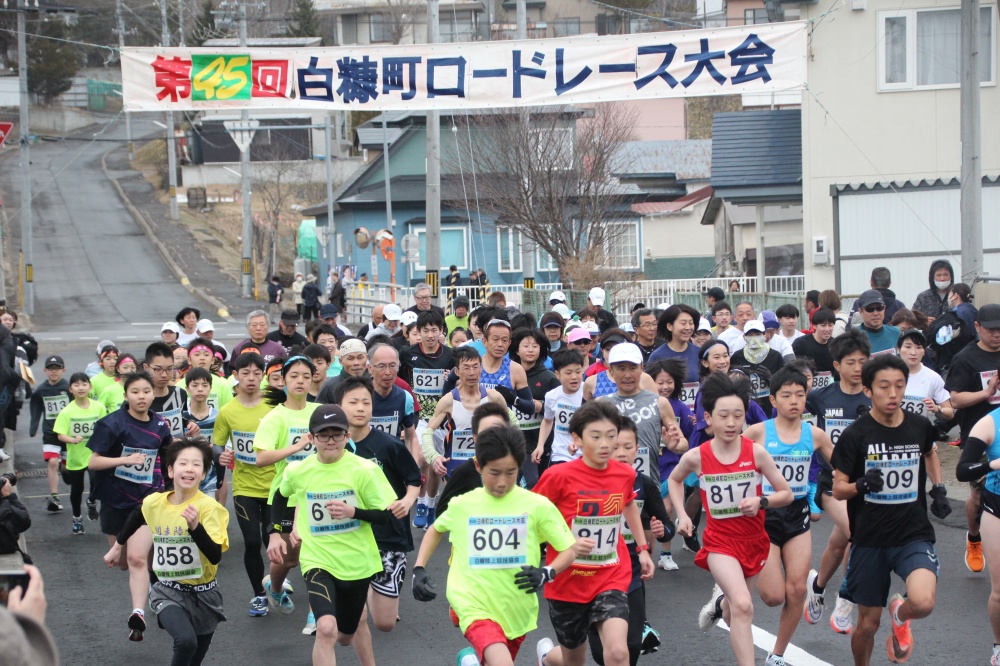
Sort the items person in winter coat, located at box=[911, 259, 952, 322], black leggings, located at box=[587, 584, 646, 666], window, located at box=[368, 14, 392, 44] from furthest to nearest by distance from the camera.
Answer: window, located at box=[368, 14, 392, 44] < person in winter coat, located at box=[911, 259, 952, 322] < black leggings, located at box=[587, 584, 646, 666]

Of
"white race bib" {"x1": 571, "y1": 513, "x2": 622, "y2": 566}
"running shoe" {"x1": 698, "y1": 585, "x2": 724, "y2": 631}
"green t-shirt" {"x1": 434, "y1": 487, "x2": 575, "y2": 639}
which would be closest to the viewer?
"green t-shirt" {"x1": 434, "y1": 487, "x2": 575, "y2": 639}

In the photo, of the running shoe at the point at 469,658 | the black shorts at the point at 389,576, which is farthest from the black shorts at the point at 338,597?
the running shoe at the point at 469,658

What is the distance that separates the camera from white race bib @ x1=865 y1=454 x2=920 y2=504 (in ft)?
22.7

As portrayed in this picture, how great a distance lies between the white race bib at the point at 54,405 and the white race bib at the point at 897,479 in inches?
385

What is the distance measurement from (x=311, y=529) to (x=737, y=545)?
2451 millimetres

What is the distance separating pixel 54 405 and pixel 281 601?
590 cm

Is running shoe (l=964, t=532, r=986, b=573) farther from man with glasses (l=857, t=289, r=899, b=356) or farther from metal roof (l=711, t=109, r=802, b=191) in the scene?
metal roof (l=711, t=109, r=802, b=191)

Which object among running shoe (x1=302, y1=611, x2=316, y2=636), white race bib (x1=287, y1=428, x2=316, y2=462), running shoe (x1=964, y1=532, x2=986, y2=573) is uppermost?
white race bib (x1=287, y1=428, x2=316, y2=462)

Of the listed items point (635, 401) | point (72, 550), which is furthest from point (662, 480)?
point (72, 550)

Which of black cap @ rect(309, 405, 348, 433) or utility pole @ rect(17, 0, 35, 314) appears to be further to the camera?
utility pole @ rect(17, 0, 35, 314)

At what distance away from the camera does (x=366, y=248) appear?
46531 millimetres

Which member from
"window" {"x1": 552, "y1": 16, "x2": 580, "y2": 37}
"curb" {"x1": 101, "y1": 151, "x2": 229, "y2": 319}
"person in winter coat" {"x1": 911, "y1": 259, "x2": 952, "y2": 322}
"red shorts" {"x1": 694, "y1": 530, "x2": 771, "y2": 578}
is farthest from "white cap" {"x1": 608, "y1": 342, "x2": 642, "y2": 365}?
"window" {"x1": 552, "y1": 16, "x2": 580, "y2": 37}

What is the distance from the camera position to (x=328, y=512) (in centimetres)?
687

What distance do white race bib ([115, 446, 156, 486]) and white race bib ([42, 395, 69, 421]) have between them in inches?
203
